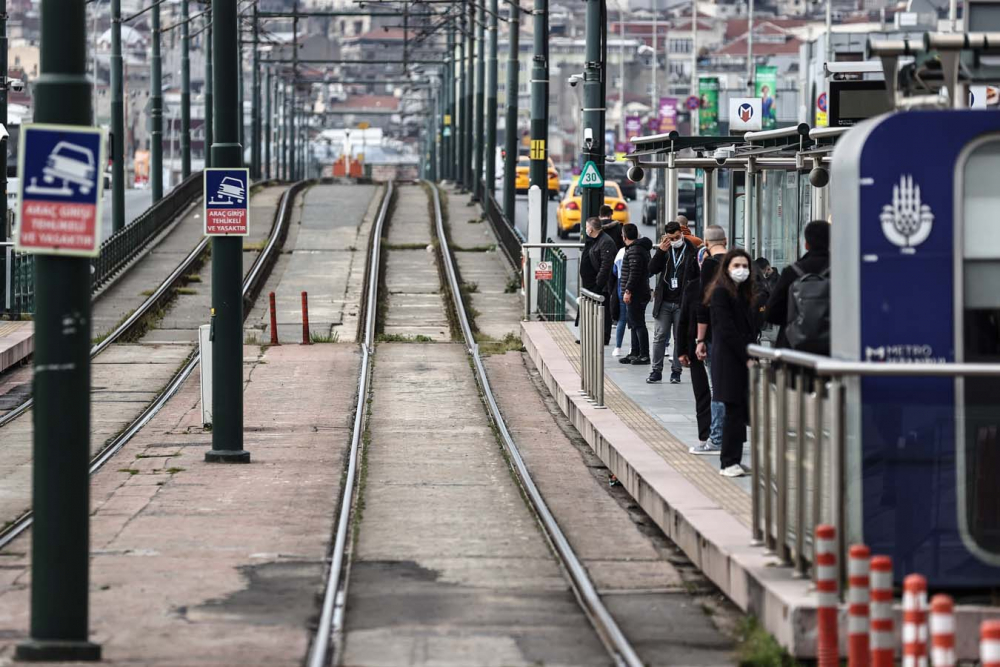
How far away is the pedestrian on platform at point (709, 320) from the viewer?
1461 centimetres

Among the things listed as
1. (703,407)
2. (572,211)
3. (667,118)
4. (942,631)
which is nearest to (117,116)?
(572,211)

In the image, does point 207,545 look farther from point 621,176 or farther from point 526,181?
point 526,181

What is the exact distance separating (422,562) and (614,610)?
1.83 metres

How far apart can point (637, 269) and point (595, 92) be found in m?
5.41

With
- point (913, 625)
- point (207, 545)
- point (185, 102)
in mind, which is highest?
point (185, 102)

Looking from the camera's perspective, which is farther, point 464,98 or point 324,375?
point 464,98

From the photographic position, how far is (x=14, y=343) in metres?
26.3

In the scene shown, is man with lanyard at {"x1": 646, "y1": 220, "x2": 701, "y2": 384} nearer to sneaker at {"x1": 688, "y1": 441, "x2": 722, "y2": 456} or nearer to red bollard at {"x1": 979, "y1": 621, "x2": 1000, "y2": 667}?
sneaker at {"x1": 688, "y1": 441, "x2": 722, "y2": 456}

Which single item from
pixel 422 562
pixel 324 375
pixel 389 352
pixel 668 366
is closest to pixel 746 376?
pixel 422 562

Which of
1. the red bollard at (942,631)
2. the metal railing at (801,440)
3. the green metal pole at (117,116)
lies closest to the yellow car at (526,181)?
the green metal pole at (117,116)

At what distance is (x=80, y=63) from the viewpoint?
29.8 feet

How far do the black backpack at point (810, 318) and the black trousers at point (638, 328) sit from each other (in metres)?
11.3

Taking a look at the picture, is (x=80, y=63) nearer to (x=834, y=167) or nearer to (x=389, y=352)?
(x=834, y=167)

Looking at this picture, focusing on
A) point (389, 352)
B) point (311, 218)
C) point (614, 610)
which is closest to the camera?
point (614, 610)
